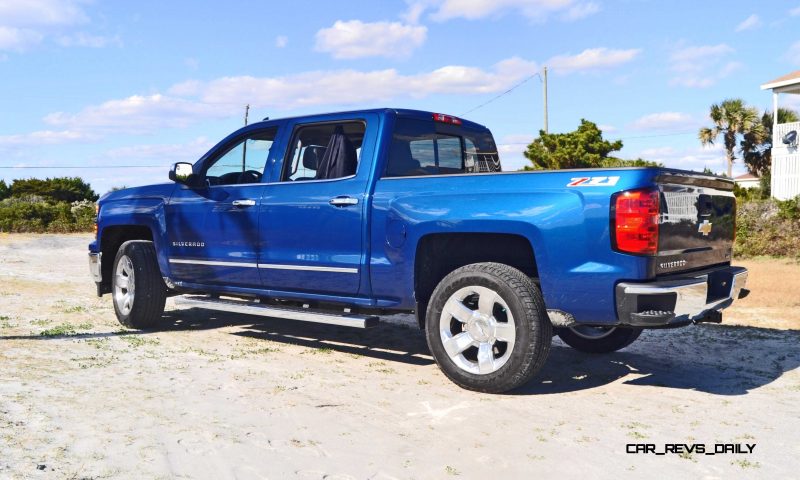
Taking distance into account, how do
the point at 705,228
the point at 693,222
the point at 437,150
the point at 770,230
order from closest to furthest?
1. the point at 693,222
2. the point at 705,228
3. the point at 437,150
4. the point at 770,230

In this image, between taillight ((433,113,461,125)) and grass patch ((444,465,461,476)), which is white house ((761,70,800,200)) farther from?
grass patch ((444,465,461,476))

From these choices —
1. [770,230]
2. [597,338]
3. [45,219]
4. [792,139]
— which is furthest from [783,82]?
[45,219]

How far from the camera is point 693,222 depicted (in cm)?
503

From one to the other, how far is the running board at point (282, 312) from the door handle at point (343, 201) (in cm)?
89

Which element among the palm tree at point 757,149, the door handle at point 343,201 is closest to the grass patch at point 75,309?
the door handle at point 343,201

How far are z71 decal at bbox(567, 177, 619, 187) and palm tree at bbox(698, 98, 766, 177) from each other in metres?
40.4

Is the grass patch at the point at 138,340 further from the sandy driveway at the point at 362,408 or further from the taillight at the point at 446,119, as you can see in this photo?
the taillight at the point at 446,119

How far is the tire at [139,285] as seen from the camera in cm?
753

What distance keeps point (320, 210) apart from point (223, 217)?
1.27 meters

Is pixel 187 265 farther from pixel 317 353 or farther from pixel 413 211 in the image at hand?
pixel 413 211

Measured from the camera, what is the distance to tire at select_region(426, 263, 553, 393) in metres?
4.88

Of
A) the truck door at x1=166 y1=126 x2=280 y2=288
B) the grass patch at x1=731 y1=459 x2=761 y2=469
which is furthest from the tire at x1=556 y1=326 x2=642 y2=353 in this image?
the truck door at x1=166 y1=126 x2=280 y2=288

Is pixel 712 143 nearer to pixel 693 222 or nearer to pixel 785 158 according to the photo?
pixel 785 158

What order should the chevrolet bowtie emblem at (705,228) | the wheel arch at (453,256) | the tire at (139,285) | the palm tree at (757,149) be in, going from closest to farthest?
1. the chevrolet bowtie emblem at (705,228)
2. the wheel arch at (453,256)
3. the tire at (139,285)
4. the palm tree at (757,149)
